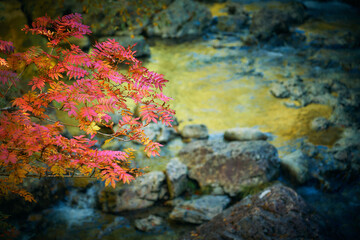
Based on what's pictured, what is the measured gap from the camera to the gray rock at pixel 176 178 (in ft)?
16.6

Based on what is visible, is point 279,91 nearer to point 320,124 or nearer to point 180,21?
point 320,124

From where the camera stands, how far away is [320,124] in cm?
702

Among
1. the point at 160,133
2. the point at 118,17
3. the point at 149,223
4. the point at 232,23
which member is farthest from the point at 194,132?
the point at 232,23

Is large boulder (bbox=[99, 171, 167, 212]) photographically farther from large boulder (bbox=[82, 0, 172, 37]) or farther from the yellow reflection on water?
large boulder (bbox=[82, 0, 172, 37])

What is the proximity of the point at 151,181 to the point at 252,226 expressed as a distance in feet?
7.40

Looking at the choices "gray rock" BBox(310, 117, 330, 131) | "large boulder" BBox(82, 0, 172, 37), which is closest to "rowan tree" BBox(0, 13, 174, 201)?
"gray rock" BBox(310, 117, 330, 131)

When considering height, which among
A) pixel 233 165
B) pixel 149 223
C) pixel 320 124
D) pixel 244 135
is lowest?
pixel 320 124

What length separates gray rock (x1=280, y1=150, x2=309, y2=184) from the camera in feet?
17.5

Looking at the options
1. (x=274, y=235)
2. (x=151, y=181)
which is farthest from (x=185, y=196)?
(x=274, y=235)

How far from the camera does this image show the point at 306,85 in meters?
8.93

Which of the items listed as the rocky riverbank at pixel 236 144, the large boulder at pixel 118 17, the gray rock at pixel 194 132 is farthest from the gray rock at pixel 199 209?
the large boulder at pixel 118 17

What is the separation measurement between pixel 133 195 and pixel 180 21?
10.2m

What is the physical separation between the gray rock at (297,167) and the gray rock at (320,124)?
168 cm

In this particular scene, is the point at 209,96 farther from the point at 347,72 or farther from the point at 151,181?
the point at 347,72
